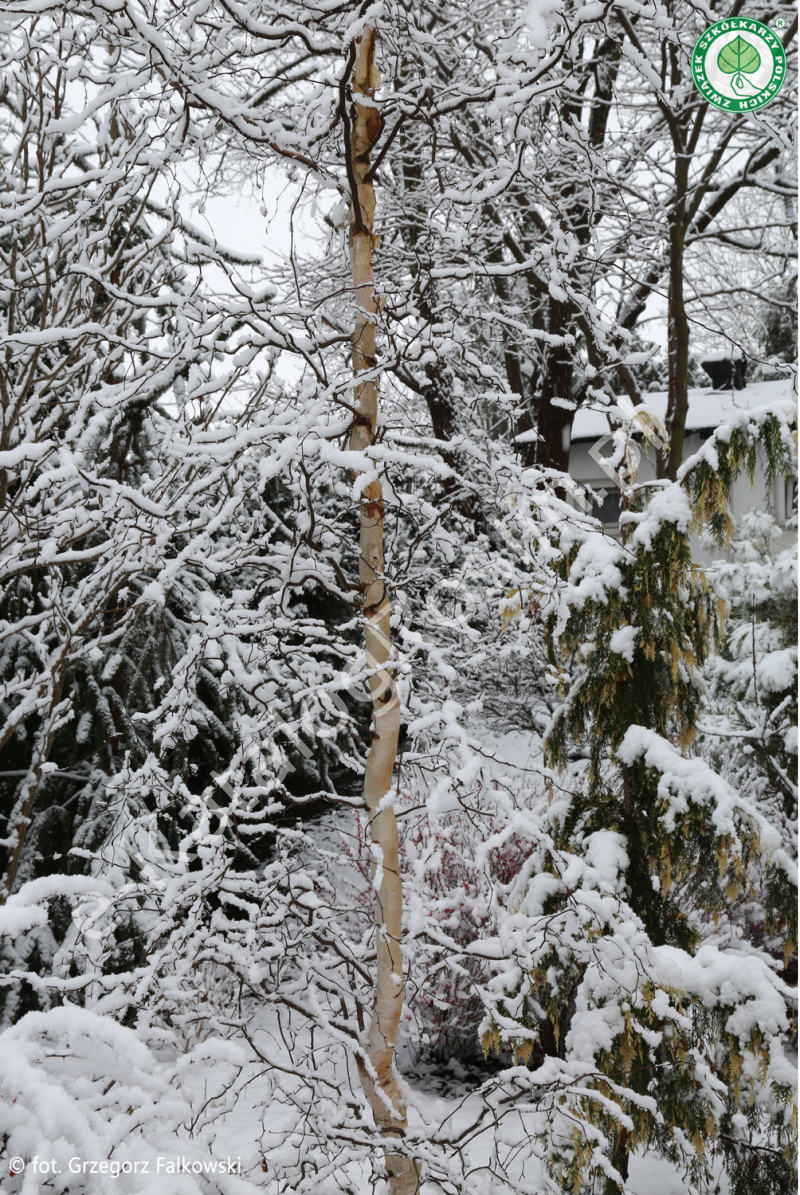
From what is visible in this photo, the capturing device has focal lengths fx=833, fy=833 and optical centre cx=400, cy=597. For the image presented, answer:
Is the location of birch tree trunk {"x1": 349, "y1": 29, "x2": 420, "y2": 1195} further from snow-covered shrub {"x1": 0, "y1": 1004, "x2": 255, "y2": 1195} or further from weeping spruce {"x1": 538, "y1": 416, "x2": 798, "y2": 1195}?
weeping spruce {"x1": 538, "y1": 416, "x2": 798, "y2": 1195}

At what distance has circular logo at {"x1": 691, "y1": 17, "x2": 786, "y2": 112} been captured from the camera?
2354mm

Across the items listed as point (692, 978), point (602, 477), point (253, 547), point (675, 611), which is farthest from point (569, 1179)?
point (602, 477)

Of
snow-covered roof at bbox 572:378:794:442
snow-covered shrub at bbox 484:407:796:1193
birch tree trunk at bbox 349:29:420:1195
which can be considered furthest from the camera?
snow-covered roof at bbox 572:378:794:442

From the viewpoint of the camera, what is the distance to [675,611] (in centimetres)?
273

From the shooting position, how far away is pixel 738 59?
2484 mm

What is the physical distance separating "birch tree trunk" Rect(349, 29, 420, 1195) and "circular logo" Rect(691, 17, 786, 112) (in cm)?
102

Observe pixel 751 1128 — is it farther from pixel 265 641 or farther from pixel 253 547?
pixel 253 547

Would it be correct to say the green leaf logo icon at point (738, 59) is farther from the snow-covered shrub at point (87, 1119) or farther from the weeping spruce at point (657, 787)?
the snow-covered shrub at point (87, 1119)

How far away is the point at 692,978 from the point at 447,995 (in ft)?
8.46

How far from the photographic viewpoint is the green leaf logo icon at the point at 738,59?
2441mm

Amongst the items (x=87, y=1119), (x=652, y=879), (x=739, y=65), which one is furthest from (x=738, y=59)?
(x=87, y=1119)

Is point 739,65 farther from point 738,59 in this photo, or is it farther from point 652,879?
point 652,879

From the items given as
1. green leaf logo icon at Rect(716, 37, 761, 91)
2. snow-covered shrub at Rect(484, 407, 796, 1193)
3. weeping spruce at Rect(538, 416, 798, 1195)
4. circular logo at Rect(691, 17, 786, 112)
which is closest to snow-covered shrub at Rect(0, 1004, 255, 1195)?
snow-covered shrub at Rect(484, 407, 796, 1193)

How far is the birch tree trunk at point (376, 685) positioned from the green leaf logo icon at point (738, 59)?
→ 1.13 m
